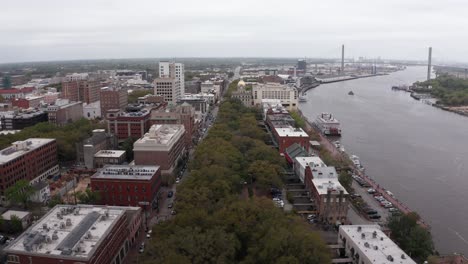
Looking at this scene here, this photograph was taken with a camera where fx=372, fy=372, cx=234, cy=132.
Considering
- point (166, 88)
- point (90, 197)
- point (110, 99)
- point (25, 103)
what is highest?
point (166, 88)

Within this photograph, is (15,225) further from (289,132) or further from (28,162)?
(289,132)

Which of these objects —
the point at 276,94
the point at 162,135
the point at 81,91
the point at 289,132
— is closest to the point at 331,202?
the point at 289,132

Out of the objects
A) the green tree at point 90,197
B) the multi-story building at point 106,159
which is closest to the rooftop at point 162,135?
the multi-story building at point 106,159

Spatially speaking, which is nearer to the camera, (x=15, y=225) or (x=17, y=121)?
(x=15, y=225)

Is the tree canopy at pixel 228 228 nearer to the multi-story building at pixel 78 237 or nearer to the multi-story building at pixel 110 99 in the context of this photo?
the multi-story building at pixel 78 237

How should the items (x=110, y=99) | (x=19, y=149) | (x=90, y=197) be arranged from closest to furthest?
(x=90, y=197) < (x=19, y=149) < (x=110, y=99)
